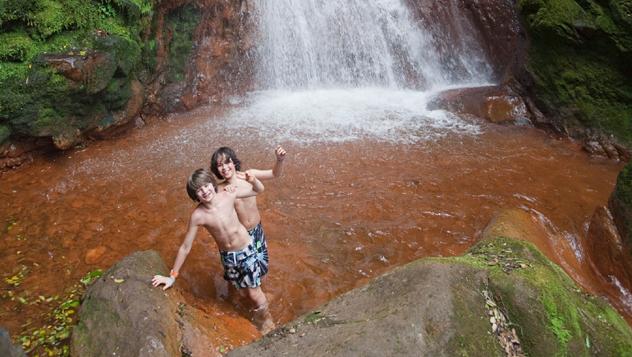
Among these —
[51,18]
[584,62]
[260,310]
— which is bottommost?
[260,310]

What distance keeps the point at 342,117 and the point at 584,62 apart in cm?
449

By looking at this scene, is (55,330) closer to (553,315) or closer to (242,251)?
(242,251)

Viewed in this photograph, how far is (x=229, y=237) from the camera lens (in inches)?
145

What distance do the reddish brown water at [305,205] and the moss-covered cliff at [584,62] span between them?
739mm

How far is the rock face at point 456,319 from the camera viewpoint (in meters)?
2.29

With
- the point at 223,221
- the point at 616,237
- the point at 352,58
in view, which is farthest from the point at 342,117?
the point at 223,221

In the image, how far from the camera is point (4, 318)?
3.64 meters

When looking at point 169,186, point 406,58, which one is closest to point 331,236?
point 169,186

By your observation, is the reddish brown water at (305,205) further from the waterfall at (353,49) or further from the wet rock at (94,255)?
the waterfall at (353,49)

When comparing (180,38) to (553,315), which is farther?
(180,38)

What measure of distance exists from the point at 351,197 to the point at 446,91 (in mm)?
5265

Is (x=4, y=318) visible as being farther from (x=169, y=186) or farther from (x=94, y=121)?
(x=94, y=121)

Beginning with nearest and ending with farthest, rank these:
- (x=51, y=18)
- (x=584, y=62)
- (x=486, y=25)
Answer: (x=51, y=18) < (x=584, y=62) < (x=486, y=25)

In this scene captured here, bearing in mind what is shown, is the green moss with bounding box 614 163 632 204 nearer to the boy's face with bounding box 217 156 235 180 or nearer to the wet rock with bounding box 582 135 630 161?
the wet rock with bounding box 582 135 630 161
